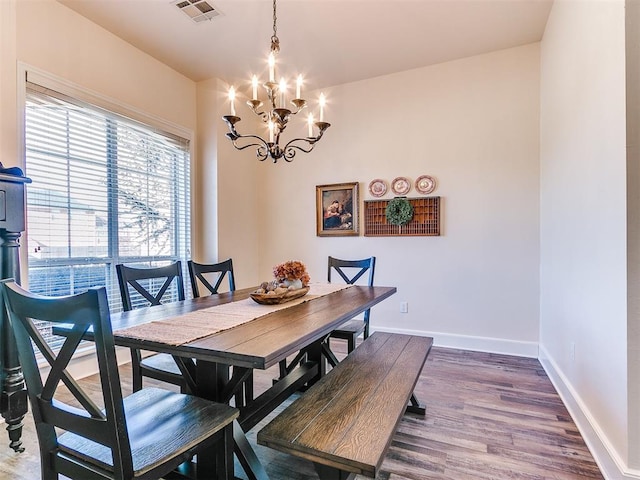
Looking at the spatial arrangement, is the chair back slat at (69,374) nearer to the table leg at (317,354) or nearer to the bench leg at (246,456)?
the bench leg at (246,456)

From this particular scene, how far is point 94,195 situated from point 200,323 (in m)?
2.12

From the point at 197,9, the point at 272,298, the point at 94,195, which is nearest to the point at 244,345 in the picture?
the point at 272,298

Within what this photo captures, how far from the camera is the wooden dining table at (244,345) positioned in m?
1.22

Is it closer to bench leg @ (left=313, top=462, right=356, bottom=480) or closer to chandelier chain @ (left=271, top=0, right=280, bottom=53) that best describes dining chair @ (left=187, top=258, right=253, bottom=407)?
bench leg @ (left=313, top=462, right=356, bottom=480)

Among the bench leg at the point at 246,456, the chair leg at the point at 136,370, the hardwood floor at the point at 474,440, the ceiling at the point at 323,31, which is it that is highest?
the ceiling at the point at 323,31

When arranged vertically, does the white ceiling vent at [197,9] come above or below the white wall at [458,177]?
above

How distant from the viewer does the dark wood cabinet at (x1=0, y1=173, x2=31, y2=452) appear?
1.87 m

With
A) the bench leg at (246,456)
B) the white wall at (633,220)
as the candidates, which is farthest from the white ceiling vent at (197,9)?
the bench leg at (246,456)

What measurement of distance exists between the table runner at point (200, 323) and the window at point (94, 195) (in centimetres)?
166

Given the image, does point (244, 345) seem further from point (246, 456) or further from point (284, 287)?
point (284, 287)

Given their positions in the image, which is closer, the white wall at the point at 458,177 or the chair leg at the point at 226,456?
the chair leg at the point at 226,456

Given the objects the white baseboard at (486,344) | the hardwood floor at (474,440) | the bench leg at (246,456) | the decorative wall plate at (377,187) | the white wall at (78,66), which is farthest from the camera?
the decorative wall plate at (377,187)

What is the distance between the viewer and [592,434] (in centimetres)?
185

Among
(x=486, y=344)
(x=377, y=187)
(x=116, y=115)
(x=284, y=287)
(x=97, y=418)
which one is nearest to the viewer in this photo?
(x=97, y=418)
